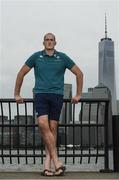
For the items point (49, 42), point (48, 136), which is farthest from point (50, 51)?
point (48, 136)

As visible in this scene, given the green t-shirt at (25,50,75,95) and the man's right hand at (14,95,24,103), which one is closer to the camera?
the green t-shirt at (25,50,75,95)

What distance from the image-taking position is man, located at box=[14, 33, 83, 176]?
4578 millimetres

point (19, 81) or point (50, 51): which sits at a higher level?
point (50, 51)

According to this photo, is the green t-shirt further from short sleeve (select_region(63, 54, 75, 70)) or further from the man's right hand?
the man's right hand

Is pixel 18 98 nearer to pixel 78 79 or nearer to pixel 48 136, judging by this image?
pixel 48 136

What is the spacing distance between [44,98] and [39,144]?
1.47 meters

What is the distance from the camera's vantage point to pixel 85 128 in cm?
580

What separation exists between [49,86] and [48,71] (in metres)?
0.18

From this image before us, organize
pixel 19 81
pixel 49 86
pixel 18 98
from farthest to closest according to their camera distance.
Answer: pixel 18 98
pixel 19 81
pixel 49 86

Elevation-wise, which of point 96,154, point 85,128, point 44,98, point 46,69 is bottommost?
point 96,154

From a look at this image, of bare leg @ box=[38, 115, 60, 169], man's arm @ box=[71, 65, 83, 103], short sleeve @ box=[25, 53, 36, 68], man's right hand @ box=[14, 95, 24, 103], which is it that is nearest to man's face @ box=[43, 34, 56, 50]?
short sleeve @ box=[25, 53, 36, 68]

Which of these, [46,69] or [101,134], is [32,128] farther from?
[46,69]

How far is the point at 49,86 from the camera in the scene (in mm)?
4582

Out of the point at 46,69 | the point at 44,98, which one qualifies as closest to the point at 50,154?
the point at 44,98
